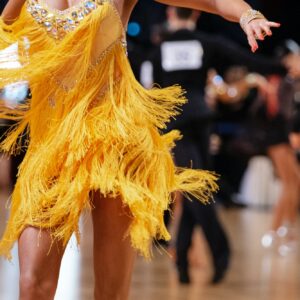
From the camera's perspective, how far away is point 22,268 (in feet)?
9.28

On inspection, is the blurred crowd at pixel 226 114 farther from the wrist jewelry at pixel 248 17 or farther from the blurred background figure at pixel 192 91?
the wrist jewelry at pixel 248 17

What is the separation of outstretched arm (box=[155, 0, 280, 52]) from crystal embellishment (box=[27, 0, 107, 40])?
0.31 m

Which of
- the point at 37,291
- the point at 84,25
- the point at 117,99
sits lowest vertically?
the point at 37,291

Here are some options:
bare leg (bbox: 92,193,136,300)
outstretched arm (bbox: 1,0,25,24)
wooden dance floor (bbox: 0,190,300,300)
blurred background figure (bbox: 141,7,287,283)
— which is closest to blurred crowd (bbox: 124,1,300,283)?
blurred background figure (bbox: 141,7,287,283)

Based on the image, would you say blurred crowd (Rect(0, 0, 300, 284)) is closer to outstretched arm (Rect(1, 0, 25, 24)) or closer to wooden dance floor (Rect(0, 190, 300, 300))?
wooden dance floor (Rect(0, 190, 300, 300))

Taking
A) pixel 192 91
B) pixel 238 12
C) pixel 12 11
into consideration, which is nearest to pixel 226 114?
pixel 192 91

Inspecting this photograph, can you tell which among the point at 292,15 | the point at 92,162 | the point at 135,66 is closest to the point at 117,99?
the point at 92,162

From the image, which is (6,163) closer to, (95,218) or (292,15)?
(292,15)

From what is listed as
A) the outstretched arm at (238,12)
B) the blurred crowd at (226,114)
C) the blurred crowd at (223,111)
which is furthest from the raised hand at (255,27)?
the blurred crowd at (226,114)

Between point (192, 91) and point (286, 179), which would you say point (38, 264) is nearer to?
point (192, 91)

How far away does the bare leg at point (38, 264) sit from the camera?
9.19 feet

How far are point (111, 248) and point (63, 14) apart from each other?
0.83 metres

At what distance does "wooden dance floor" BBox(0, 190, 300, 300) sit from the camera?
18.2 feet

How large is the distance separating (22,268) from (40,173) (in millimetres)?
336
